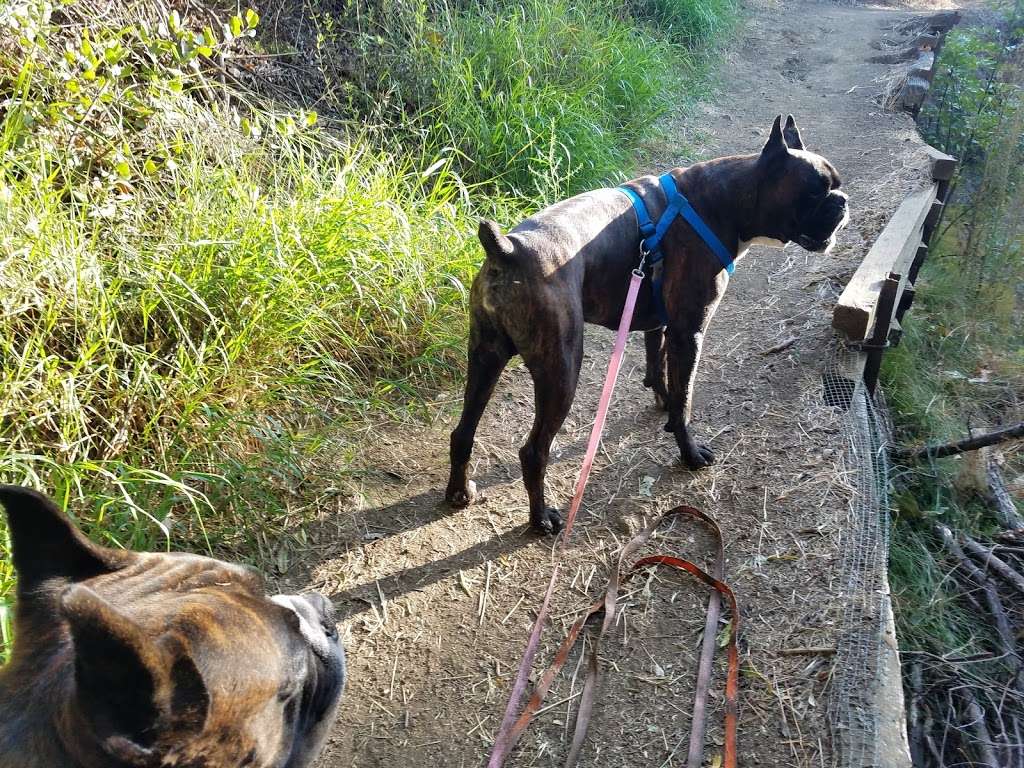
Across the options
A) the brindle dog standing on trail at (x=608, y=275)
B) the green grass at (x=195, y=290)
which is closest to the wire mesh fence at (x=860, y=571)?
the brindle dog standing on trail at (x=608, y=275)

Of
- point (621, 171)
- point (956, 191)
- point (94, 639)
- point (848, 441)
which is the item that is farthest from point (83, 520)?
point (956, 191)

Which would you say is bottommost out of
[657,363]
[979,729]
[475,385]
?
[979,729]

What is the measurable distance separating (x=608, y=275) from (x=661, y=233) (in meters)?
0.36

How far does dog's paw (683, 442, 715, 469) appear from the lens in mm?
3816

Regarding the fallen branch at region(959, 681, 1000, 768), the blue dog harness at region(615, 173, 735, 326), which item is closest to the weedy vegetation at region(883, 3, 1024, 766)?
the fallen branch at region(959, 681, 1000, 768)

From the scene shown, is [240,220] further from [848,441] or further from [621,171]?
[621,171]

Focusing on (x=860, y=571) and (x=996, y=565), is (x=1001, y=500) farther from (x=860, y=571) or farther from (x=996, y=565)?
(x=860, y=571)

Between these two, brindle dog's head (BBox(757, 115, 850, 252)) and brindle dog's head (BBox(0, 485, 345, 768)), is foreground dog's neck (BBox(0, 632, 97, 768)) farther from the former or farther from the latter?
brindle dog's head (BBox(757, 115, 850, 252))

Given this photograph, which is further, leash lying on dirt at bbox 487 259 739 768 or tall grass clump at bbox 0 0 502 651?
tall grass clump at bbox 0 0 502 651

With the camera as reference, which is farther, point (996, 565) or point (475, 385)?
point (996, 565)

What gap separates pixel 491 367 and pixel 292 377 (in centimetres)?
115

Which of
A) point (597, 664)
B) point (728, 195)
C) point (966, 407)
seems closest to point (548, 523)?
point (597, 664)

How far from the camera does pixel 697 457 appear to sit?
3.83 m

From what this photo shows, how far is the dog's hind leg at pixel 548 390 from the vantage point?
296cm
